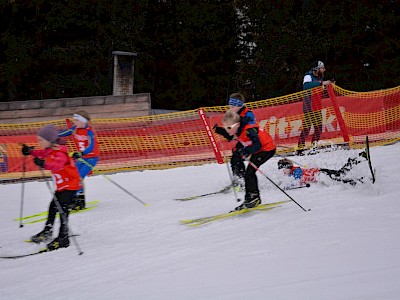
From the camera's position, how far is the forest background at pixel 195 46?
89.8 ft

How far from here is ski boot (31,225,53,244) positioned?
20.8 ft

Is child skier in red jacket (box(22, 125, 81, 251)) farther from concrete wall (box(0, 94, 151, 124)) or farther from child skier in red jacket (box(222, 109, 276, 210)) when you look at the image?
concrete wall (box(0, 94, 151, 124))

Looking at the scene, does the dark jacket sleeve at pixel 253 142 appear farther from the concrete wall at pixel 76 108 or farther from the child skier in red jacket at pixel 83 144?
the concrete wall at pixel 76 108

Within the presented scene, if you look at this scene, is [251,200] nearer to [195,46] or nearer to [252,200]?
[252,200]

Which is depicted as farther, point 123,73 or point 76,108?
point 123,73

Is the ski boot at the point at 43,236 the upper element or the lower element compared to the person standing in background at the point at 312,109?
lower

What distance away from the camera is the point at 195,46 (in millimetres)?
29500

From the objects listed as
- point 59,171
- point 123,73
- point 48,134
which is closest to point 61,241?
point 59,171

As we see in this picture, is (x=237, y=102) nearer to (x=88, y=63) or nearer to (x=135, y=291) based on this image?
(x=135, y=291)

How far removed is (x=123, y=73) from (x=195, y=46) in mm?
14639

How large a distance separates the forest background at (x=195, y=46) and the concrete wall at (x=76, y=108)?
14313 millimetres

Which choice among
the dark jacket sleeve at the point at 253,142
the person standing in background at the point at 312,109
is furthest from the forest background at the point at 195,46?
the dark jacket sleeve at the point at 253,142

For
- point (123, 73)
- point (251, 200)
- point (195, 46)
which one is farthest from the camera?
point (195, 46)

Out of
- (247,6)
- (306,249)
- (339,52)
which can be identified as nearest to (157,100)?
(247,6)
